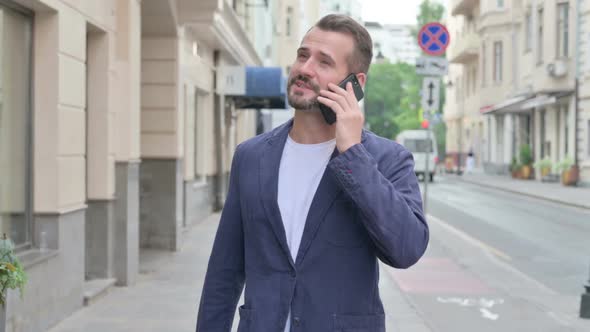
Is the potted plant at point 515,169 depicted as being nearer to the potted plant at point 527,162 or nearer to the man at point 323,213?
the potted plant at point 527,162

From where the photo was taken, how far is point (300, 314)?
2523 mm

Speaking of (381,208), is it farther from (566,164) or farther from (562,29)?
(562,29)

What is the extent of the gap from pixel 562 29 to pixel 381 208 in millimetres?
34152

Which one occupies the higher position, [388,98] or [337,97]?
[388,98]

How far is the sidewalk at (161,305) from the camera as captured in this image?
7.14m

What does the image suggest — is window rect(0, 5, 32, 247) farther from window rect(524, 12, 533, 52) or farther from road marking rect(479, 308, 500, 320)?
window rect(524, 12, 533, 52)

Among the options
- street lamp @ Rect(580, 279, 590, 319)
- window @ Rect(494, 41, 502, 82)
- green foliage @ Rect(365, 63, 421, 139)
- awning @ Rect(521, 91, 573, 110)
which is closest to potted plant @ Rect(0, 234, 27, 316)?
street lamp @ Rect(580, 279, 590, 319)

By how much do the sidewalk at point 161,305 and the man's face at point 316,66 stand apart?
483 cm

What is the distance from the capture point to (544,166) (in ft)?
115

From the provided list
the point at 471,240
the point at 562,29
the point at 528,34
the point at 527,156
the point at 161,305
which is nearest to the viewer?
the point at 161,305

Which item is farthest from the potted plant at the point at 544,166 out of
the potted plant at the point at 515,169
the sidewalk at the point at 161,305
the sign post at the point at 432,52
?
the sidewalk at the point at 161,305

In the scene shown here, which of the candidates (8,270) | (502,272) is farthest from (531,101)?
(8,270)

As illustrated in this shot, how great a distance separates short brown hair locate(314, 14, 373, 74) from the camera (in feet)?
8.38

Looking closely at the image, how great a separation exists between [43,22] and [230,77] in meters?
12.9
